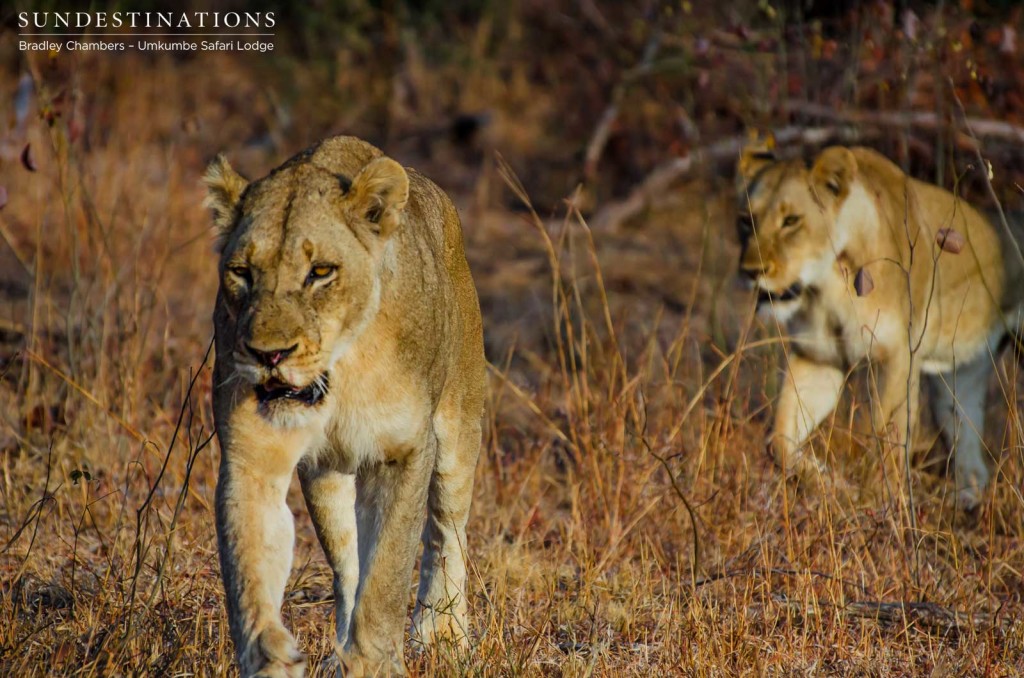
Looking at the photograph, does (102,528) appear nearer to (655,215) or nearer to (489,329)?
(489,329)

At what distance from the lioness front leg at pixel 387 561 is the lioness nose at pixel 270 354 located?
22.4 inches

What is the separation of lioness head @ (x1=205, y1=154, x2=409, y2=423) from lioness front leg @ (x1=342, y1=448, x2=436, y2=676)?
357 millimetres

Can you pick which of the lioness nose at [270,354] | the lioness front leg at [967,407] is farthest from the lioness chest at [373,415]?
the lioness front leg at [967,407]

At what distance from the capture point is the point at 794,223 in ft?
20.0

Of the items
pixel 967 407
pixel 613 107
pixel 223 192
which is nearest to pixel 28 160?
pixel 223 192

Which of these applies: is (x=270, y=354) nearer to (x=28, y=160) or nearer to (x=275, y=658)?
(x=275, y=658)

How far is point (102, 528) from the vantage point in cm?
509

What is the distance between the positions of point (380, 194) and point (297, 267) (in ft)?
1.27

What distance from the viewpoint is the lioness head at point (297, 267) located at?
3143 mm

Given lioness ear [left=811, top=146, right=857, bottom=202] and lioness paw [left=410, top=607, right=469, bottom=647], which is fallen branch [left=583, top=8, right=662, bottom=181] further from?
lioness paw [left=410, top=607, right=469, bottom=647]

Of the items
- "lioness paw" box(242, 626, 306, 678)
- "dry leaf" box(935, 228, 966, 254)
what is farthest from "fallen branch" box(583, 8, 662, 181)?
"lioness paw" box(242, 626, 306, 678)

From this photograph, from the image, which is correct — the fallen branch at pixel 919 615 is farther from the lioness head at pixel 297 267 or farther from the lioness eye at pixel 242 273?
the lioness eye at pixel 242 273

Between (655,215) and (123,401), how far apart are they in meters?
6.05

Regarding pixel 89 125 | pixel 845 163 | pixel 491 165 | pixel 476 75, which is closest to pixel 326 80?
pixel 476 75
